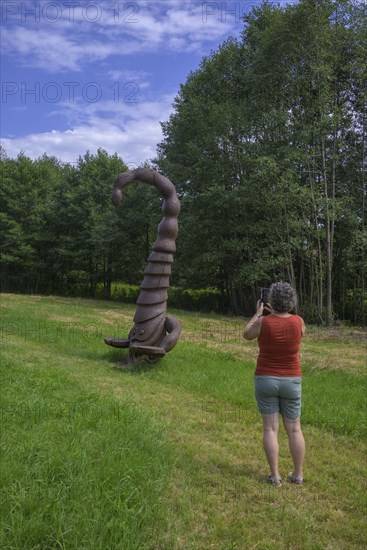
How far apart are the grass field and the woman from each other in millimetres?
337

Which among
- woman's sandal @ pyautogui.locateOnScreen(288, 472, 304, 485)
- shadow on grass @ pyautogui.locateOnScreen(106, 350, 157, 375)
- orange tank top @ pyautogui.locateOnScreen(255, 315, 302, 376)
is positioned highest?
orange tank top @ pyautogui.locateOnScreen(255, 315, 302, 376)

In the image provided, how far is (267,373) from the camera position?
4012mm

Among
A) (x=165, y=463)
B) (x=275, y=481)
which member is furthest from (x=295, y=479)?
(x=165, y=463)

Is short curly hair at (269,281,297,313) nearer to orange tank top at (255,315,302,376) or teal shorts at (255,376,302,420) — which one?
orange tank top at (255,315,302,376)

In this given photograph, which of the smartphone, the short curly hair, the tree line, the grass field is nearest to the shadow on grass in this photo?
the grass field

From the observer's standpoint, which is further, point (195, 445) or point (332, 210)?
point (332, 210)

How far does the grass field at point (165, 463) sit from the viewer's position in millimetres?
2937

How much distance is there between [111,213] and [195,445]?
24364 millimetres

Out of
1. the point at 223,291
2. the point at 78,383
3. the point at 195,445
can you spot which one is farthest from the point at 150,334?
the point at 223,291

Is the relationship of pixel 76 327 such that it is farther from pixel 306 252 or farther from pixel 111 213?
pixel 111 213

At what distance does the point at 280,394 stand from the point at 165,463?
116cm

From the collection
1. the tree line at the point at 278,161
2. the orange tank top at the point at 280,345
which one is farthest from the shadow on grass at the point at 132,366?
the tree line at the point at 278,161

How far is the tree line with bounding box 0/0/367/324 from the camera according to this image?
1820 centimetres

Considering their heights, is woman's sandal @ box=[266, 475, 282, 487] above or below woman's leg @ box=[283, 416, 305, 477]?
below
